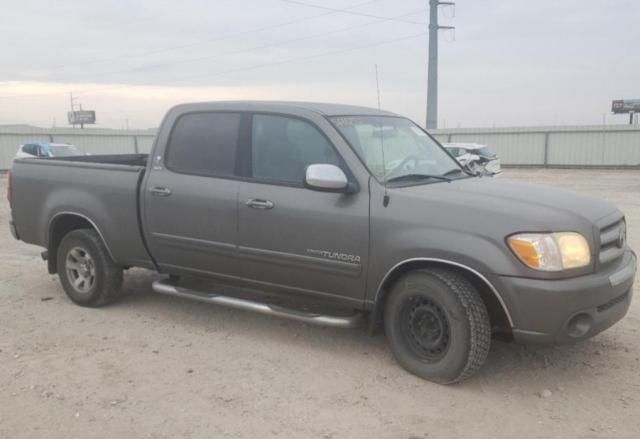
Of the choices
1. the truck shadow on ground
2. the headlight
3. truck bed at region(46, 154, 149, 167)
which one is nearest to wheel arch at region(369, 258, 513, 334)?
the headlight

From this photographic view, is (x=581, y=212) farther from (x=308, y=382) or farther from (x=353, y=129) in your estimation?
(x=308, y=382)

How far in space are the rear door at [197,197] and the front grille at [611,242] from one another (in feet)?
8.59

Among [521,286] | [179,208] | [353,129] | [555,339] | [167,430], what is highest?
[353,129]

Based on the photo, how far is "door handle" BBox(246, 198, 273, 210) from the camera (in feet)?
15.1

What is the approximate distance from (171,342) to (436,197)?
95.9 inches

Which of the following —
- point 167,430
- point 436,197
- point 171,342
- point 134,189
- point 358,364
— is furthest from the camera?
point 134,189

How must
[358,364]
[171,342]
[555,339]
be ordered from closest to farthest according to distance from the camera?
1. [555,339]
2. [358,364]
3. [171,342]

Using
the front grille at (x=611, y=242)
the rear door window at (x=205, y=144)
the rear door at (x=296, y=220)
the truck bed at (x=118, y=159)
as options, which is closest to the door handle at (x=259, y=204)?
the rear door at (x=296, y=220)

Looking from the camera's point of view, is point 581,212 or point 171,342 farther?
point 171,342

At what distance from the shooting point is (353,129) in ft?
15.3

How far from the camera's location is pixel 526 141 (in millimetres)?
32000

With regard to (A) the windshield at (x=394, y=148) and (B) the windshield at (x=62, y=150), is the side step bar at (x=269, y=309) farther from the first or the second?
(B) the windshield at (x=62, y=150)

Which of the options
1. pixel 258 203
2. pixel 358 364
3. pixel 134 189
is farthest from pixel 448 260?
pixel 134 189

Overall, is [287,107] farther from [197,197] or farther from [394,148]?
[197,197]
